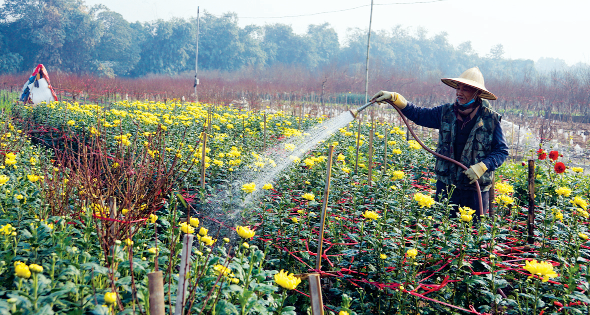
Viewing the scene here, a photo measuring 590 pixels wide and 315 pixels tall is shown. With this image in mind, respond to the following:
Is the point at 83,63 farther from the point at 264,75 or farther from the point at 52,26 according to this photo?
the point at 264,75

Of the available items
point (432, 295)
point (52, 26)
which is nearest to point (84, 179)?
point (432, 295)

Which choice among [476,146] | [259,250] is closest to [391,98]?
[476,146]

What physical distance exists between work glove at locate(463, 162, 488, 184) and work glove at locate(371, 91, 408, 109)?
822mm

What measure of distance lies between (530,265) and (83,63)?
152ft

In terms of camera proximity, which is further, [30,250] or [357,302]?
[357,302]

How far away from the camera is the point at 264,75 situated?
153ft

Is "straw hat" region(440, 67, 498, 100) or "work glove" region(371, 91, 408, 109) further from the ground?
"straw hat" region(440, 67, 498, 100)

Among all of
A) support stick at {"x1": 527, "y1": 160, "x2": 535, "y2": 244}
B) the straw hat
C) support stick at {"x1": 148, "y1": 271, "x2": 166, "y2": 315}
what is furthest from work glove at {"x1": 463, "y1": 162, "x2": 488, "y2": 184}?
support stick at {"x1": 148, "y1": 271, "x2": 166, "y2": 315}

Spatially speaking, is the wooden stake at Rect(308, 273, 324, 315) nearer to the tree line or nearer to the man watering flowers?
the man watering flowers

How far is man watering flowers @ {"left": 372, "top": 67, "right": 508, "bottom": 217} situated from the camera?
3.28 m

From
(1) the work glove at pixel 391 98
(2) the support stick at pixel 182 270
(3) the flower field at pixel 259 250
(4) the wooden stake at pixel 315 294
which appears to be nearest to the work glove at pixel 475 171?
(3) the flower field at pixel 259 250

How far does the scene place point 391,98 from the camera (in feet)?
11.3

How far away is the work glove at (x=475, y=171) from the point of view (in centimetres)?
313

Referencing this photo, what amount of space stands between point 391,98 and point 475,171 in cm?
90
